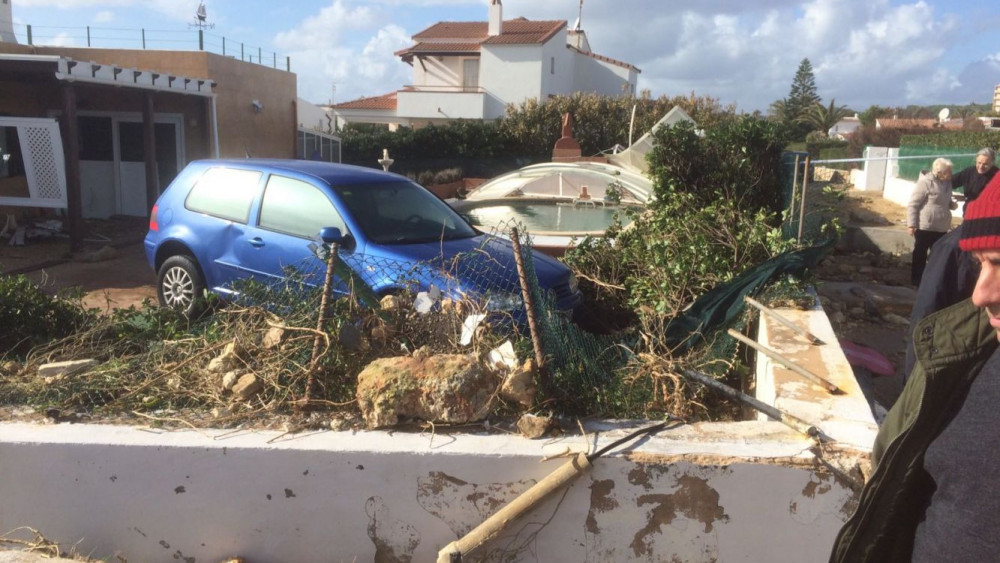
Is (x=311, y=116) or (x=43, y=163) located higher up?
(x=311, y=116)

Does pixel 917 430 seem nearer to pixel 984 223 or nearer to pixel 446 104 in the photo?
pixel 984 223

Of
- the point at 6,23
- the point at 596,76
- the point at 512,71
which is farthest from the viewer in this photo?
the point at 596,76

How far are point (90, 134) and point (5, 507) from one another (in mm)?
14227

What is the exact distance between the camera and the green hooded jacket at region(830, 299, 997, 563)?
77.7 inches

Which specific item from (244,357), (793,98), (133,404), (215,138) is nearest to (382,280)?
(244,357)

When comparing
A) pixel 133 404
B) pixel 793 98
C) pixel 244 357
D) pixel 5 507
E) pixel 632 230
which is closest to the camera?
pixel 5 507

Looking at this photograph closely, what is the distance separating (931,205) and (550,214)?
5067 millimetres

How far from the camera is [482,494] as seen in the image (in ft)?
10.4

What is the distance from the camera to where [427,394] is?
3332 millimetres

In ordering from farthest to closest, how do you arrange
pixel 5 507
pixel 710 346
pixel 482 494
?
pixel 710 346 < pixel 5 507 < pixel 482 494

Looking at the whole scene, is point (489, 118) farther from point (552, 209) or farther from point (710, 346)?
point (710, 346)

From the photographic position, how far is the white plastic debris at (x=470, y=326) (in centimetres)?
387

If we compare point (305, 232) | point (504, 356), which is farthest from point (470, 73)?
point (504, 356)

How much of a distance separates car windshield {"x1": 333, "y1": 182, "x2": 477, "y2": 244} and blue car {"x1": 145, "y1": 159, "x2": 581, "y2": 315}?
1cm
